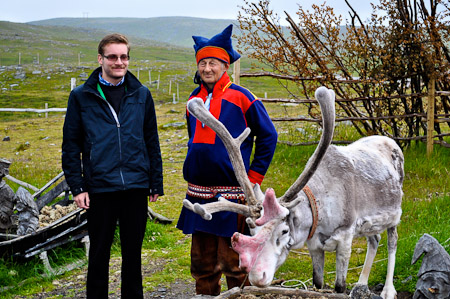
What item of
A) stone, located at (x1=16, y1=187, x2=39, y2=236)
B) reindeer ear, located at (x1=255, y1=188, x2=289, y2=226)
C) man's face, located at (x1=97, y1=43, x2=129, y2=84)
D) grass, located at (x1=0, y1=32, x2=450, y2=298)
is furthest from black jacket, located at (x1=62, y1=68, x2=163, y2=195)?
stone, located at (x1=16, y1=187, x2=39, y2=236)

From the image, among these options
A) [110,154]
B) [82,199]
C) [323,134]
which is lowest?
[82,199]

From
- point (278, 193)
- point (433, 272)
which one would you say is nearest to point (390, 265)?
point (433, 272)

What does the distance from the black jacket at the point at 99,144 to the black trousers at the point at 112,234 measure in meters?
0.13

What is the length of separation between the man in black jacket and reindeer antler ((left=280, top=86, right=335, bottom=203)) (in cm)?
104

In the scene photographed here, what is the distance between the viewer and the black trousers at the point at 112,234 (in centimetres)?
318

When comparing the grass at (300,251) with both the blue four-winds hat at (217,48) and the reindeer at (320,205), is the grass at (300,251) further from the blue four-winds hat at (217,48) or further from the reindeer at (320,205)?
the blue four-winds hat at (217,48)

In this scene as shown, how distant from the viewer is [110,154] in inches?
121

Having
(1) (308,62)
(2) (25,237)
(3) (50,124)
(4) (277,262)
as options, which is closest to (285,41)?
(1) (308,62)

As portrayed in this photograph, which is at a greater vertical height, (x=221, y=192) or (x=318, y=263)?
(x=221, y=192)

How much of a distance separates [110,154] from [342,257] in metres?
1.67

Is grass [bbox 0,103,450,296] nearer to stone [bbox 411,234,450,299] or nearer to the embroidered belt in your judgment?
stone [bbox 411,234,450,299]

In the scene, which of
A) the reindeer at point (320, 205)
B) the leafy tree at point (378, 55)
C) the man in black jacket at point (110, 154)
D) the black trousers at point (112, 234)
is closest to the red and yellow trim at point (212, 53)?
the reindeer at point (320, 205)

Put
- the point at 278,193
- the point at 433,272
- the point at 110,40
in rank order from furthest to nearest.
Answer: the point at 278,193 < the point at 433,272 < the point at 110,40

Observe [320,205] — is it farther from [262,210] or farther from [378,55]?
[378,55]
